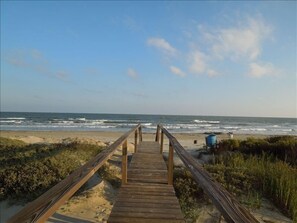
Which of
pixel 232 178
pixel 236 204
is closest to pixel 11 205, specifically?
pixel 232 178

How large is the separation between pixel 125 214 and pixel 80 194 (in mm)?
2765

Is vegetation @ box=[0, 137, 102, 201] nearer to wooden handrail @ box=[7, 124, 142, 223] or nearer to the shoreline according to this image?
wooden handrail @ box=[7, 124, 142, 223]

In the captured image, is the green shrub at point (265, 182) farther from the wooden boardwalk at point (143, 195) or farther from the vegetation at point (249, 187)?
the wooden boardwalk at point (143, 195)

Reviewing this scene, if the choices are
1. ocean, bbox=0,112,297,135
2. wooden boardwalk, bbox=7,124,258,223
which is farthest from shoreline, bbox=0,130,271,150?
wooden boardwalk, bbox=7,124,258,223

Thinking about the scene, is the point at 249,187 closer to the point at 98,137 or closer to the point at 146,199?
the point at 146,199

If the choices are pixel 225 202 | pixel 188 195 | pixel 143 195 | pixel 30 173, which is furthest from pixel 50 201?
pixel 30 173

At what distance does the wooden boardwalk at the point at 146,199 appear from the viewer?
12.7ft

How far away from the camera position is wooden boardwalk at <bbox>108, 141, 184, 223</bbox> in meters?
3.87

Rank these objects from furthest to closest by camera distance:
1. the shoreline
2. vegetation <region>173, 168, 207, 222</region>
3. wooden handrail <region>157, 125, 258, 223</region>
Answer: the shoreline → vegetation <region>173, 168, 207, 222</region> → wooden handrail <region>157, 125, 258, 223</region>

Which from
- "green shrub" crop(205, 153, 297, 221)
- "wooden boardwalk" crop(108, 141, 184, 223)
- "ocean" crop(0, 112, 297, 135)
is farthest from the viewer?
"ocean" crop(0, 112, 297, 135)

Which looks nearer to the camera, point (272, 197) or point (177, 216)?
point (177, 216)

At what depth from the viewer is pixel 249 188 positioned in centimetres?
636

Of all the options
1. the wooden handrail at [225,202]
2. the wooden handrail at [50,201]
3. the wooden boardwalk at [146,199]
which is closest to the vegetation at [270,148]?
the wooden boardwalk at [146,199]

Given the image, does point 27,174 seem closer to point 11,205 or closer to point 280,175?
point 11,205
